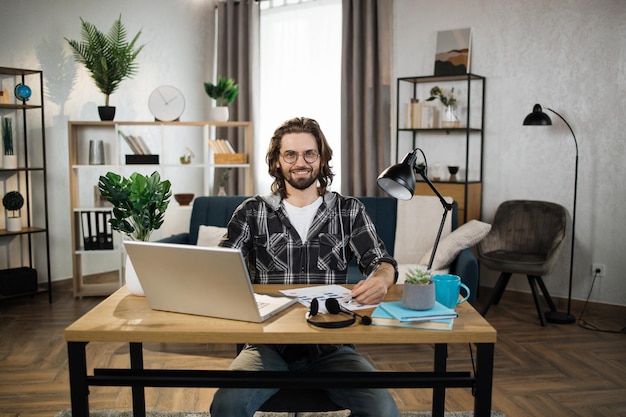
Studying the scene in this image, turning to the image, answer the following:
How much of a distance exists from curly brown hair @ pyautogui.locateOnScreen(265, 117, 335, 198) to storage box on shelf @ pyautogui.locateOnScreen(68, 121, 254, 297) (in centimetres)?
243

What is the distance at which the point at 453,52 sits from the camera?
17.0 feet

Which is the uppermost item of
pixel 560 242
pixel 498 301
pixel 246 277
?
pixel 246 277

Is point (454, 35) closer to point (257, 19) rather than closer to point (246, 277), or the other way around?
point (257, 19)

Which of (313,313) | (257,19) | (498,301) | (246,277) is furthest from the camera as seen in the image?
(257,19)

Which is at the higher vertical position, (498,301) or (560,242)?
(560,242)

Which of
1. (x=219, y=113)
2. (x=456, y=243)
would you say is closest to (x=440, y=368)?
(x=456, y=243)

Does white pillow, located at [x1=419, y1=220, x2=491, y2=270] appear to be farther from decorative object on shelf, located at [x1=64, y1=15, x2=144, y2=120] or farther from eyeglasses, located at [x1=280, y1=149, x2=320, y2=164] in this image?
decorative object on shelf, located at [x1=64, y1=15, x2=144, y2=120]

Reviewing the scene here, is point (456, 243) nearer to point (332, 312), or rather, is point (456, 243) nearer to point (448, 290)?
point (448, 290)

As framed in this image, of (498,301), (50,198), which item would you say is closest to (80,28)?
(50,198)

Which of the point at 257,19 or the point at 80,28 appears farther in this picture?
the point at 257,19

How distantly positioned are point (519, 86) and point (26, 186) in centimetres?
396

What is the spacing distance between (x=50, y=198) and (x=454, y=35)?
3643mm

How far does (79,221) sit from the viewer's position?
5.15 meters

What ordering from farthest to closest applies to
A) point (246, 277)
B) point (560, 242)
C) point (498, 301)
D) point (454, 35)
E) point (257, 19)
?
point (257, 19)
point (454, 35)
point (498, 301)
point (560, 242)
point (246, 277)
